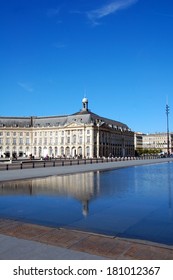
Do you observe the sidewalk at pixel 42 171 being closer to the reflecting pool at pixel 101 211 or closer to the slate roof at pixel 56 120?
the reflecting pool at pixel 101 211

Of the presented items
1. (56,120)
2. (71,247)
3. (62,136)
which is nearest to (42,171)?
(71,247)

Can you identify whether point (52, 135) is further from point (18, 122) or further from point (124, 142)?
point (124, 142)

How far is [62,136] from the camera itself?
127 metres

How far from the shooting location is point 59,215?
28.3 feet

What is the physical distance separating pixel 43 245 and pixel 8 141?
132246 millimetres

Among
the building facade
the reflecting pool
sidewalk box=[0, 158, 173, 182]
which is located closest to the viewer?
the reflecting pool

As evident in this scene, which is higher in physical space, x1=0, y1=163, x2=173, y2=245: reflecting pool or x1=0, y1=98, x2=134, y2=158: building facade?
x1=0, y1=98, x2=134, y2=158: building facade

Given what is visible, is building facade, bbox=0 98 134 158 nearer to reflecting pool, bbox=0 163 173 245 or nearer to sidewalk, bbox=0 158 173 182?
sidewalk, bbox=0 158 173 182

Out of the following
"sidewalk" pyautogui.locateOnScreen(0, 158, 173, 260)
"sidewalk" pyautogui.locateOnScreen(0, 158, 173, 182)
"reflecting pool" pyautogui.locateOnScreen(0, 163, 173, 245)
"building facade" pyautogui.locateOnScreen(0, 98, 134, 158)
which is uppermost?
"building facade" pyautogui.locateOnScreen(0, 98, 134, 158)

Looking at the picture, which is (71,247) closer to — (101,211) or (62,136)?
(101,211)

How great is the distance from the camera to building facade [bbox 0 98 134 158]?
4798 inches

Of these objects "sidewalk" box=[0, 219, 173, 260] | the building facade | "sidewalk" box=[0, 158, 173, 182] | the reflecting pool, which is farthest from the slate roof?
"sidewalk" box=[0, 219, 173, 260]

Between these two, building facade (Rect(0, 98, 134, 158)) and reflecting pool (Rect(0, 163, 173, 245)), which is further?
building facade (Rect(0, 98, 134, 158))

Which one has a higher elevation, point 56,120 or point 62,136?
point 56,120
